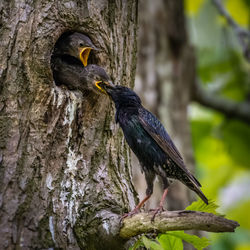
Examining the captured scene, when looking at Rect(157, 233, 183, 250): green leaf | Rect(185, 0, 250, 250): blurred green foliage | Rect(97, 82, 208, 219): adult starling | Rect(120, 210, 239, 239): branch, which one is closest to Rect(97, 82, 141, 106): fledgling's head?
Rect(97, 82, 208, 219): adult starling

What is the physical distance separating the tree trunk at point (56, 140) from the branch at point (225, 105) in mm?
4880

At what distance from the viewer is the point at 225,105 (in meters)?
8.52

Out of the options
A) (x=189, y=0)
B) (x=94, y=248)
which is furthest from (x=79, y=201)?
(x=189, y=0)

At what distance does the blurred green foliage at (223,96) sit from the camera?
8.25 metres

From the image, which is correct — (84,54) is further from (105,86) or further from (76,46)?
(105,86)

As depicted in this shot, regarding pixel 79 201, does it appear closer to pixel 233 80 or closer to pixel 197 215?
pixel 197 215

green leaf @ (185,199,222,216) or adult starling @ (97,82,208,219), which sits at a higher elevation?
adult starling @ (97,82,208,219)

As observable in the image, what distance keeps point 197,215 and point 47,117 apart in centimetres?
139

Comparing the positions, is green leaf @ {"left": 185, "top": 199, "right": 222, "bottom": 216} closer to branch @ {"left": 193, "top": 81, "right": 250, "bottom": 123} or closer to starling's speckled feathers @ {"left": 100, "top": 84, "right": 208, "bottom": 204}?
starling's speckled feathers @ {"left": 100, "top": 84, "right": 208, "bottom": 204}

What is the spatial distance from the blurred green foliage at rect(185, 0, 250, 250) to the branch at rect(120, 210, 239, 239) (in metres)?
5.11

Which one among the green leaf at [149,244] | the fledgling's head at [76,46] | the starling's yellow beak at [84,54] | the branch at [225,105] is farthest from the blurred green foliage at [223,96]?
the green leaf at [149,244]

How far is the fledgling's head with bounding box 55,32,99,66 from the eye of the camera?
3.74 m

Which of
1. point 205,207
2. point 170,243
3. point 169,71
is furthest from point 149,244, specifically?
point 169,71

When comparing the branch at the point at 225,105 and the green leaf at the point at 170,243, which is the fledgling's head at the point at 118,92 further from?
the branch at the point at 225,105
